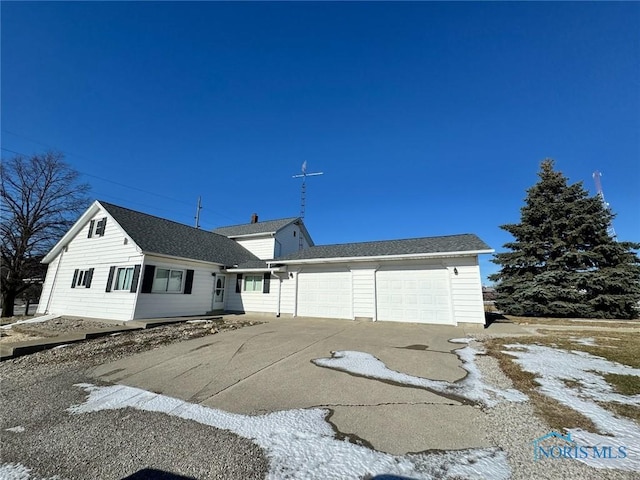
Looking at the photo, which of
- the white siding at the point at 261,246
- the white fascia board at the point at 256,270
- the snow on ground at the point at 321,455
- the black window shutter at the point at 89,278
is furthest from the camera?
the white siding at the point at 261,246

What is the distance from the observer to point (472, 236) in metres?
12.7

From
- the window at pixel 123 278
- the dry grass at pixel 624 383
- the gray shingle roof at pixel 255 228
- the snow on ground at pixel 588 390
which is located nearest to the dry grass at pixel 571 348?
the dry grass at pixel 624 383

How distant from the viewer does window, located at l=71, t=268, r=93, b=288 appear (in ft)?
44.4

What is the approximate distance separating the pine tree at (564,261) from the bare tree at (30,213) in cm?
3014

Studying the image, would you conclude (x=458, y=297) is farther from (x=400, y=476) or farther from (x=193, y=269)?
(x=193, y=269)

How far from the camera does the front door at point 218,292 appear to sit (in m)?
15.3

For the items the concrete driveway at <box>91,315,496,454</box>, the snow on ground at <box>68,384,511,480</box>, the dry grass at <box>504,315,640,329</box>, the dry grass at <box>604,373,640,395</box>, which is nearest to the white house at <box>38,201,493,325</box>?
the concrete driveway at <box>91,315,496,454</box>

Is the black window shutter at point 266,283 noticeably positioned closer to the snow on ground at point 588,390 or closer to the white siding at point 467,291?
the white siding at point 467,291

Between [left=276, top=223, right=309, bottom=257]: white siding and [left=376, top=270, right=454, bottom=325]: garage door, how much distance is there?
1009 cm

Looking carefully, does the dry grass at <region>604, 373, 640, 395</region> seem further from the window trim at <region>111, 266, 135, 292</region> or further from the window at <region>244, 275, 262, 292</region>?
the window trim at <region>111, 266, 135, 292</region>

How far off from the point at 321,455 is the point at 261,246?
18.5 meters

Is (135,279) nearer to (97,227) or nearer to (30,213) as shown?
(97,227)

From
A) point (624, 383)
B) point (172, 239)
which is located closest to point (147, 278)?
point (172, 239)

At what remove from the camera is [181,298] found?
13297 mm
